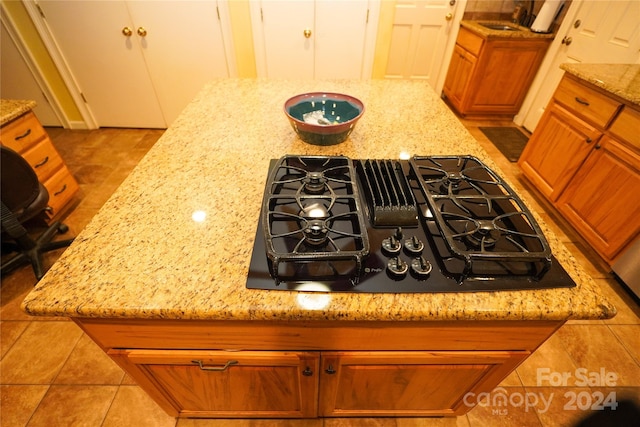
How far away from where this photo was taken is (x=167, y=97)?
117 inches

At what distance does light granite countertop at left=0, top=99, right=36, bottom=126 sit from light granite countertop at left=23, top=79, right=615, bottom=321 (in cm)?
126

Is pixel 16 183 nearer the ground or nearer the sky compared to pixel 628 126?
nearer the ground

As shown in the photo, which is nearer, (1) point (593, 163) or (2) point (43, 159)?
(1) point (593, 163)

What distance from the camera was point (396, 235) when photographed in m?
0.69

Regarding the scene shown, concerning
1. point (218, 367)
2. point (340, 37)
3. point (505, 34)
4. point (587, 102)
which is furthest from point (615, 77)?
point (218, 367)

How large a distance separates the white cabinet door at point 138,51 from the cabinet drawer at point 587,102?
2.71 meters

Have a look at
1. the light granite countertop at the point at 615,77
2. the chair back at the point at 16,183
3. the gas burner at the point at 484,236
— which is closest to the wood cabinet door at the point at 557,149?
the light granite countertop at the point at 615,77

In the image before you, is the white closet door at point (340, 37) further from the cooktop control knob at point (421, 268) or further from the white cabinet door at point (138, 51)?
the cooktop control knob at point (421, 268)

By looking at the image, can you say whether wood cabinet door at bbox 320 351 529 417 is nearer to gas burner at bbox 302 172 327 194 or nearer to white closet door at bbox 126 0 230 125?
gas burner at bbox 302 172 327 194

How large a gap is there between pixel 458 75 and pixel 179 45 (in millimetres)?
2980

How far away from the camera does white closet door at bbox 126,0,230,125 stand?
2.45 m

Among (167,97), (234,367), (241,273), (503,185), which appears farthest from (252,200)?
(167,97)

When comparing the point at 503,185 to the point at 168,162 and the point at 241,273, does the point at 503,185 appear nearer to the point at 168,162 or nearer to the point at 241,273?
the point at 241,273

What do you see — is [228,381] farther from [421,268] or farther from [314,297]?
[421,268]
